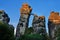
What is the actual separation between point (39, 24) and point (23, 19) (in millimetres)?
4392

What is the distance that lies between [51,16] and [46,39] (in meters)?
9.26

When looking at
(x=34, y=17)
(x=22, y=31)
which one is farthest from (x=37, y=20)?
(x=22, y=31)

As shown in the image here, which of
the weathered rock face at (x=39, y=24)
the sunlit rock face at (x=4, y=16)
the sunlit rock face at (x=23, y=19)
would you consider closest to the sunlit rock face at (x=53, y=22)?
the weathered rock face at (x=39, y=24)

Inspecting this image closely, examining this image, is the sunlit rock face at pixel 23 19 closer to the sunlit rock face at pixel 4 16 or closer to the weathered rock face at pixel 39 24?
the weathered rock face at pixel 39 24

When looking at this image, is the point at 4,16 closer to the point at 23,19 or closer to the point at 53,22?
the point at 23,19

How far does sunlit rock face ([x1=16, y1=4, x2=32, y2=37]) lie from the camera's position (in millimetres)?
43291

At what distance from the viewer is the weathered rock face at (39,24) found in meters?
41.1

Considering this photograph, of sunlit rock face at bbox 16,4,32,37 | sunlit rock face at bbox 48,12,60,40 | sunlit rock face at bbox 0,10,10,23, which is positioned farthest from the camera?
sunlit rock face at bbox 0,10,10,23

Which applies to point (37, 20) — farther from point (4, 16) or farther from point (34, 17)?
point (4, 16)

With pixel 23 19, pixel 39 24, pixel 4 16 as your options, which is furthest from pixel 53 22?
pixel 4 16

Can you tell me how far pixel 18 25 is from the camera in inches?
1730

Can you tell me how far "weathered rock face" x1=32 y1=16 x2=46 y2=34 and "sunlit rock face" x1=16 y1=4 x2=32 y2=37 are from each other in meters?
2.23

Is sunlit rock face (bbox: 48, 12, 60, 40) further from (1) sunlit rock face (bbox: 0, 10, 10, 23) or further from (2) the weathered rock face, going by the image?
(1) sunlit rock face (bbox: 0, 10, 10, 23)

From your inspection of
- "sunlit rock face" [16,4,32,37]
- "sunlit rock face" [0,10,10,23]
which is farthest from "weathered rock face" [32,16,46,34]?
"sunlit rock face" [0,10,10,23]
